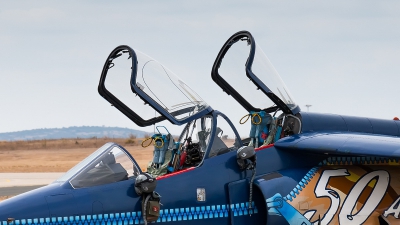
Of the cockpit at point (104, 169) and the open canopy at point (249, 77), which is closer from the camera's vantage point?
the cockpit at point (104, 169)

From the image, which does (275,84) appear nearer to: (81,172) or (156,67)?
(156,67)

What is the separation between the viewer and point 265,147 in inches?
348

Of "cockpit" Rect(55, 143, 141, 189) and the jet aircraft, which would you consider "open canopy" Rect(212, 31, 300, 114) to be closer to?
the jet aircraft

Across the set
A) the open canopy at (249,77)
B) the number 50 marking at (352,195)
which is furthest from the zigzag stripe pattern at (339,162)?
the open canopy at (249,77)

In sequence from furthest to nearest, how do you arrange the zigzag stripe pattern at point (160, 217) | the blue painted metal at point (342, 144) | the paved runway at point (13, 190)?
the paved runway at point (13, 190) → the blue painted metal at point (342, 144) → the zigzag stripe pattern at point (160, 217)

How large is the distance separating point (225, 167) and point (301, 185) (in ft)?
3.71

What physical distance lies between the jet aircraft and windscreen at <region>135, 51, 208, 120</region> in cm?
2

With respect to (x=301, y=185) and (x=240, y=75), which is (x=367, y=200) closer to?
(x=301, y=185)

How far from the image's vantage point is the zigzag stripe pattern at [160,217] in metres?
7.45

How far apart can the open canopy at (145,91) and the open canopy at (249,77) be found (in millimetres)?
962

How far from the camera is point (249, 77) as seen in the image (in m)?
9.25

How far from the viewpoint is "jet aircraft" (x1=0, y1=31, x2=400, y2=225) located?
7754 millimetres

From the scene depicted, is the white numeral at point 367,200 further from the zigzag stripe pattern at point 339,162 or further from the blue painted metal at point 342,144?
the blue painted metal at point 342,144

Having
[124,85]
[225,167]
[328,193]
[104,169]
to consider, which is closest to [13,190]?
[124,85]
